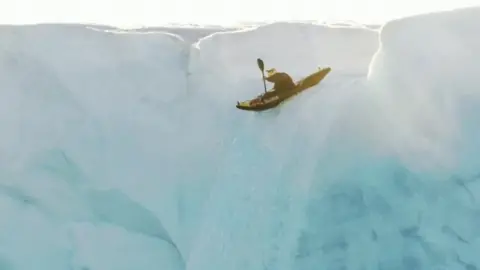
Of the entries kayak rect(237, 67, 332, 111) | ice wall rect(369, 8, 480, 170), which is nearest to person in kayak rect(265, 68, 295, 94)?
kayak rect(237, 67, 332, 111)

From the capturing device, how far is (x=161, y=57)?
3887mm

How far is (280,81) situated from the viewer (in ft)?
11.9

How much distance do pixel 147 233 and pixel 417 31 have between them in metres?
1.85

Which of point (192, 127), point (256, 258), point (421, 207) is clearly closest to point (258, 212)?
point (256, 258)

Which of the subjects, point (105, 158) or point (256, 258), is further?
point (105, 158)

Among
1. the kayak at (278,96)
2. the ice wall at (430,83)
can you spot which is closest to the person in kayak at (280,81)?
the kayak at (278,96)

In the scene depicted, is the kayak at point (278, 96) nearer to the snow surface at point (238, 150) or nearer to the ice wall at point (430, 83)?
the snow surface at point (238, 150)

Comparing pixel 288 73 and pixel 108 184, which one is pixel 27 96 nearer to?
pixel 108 184

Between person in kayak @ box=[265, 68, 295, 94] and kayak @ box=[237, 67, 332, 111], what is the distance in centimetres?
2

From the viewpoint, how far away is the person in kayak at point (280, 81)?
3.62 metres

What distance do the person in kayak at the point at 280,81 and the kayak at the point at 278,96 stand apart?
0.02 m

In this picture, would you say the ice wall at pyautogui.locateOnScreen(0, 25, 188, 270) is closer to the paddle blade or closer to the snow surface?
the snow surface

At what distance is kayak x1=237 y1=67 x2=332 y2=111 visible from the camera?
3.64 m

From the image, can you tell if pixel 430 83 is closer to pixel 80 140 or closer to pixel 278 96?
pixel 278 96
